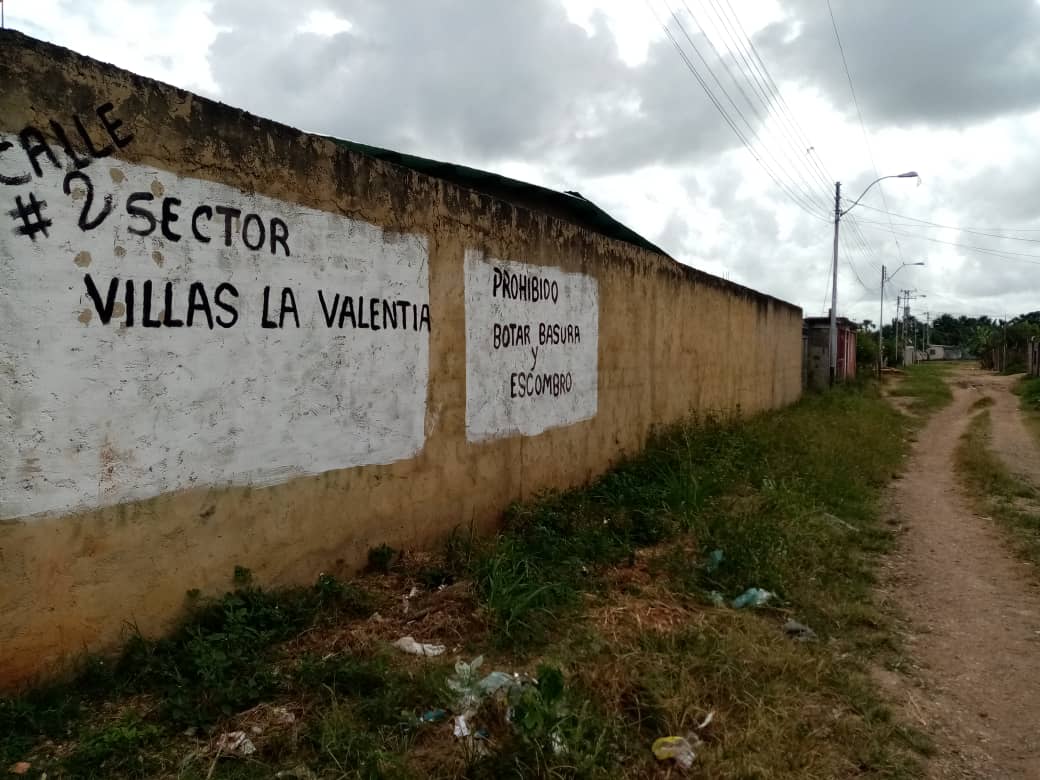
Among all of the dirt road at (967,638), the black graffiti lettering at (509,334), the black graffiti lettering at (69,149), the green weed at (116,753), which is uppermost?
the black graffiti lettering at (69,149)

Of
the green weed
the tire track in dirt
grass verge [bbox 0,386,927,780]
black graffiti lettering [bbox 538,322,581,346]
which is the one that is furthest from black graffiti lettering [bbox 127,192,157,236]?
the tire track in dirt

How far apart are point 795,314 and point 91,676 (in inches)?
681

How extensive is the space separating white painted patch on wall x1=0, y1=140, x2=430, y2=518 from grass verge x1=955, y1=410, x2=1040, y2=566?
5.14m

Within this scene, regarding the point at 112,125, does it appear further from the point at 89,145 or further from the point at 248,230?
the point at 248,230

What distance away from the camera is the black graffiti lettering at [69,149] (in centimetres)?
268

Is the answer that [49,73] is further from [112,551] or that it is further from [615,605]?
[615,605]

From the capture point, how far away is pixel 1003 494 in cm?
773

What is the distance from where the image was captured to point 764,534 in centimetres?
515

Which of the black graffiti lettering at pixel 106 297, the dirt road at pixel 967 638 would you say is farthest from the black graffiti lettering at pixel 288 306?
the dirt road at pixel 967 638

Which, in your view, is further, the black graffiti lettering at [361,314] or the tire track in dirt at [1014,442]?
the tire track in dirt at [1014,442]

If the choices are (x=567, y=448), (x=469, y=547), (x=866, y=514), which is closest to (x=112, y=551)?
(x=469, y=547)

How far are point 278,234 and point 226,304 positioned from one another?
466 mm

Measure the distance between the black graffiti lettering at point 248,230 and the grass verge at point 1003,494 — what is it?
5682mm

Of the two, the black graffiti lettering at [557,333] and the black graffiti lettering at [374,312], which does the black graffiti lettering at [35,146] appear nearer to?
the black graffiti lettering at [374,312]
